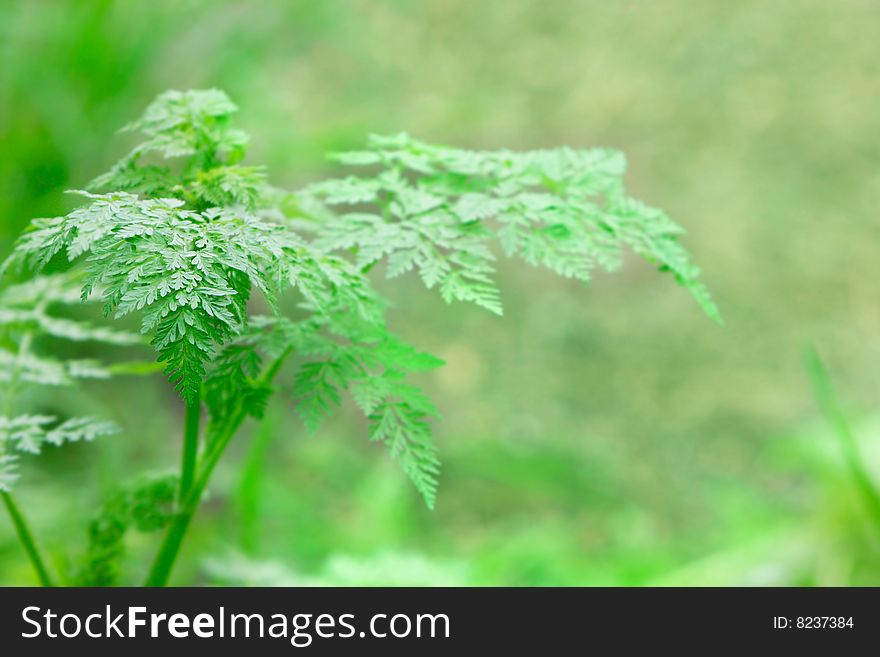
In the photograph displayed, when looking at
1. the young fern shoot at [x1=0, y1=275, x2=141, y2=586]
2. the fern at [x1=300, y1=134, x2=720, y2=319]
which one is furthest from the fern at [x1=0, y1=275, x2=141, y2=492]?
the fern at [x1=300, y1=134, x2=720, y2=319]

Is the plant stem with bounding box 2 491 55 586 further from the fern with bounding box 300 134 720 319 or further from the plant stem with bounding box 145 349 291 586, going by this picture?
the fern with bounding box 300 134 720 319

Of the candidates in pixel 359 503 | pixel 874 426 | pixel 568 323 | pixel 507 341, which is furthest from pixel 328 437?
pixel 874 426

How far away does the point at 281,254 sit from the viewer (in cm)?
84

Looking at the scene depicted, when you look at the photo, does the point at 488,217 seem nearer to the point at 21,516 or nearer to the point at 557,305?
the point at 21,516

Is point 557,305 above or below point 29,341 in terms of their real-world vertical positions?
above

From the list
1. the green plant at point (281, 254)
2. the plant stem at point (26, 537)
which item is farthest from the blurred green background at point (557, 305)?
the green plant at point (281, 254)

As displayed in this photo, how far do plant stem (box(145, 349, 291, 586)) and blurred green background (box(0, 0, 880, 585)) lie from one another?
45 centimetres

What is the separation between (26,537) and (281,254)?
489 mm

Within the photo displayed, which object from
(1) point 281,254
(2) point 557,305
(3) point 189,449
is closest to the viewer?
(1) point 281,254

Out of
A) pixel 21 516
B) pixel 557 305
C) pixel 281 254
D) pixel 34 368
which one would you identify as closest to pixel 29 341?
pixel 34 368

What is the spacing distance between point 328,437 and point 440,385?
1.66 feet

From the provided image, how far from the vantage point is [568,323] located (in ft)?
11.8

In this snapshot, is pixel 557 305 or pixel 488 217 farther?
pixel 557 305
